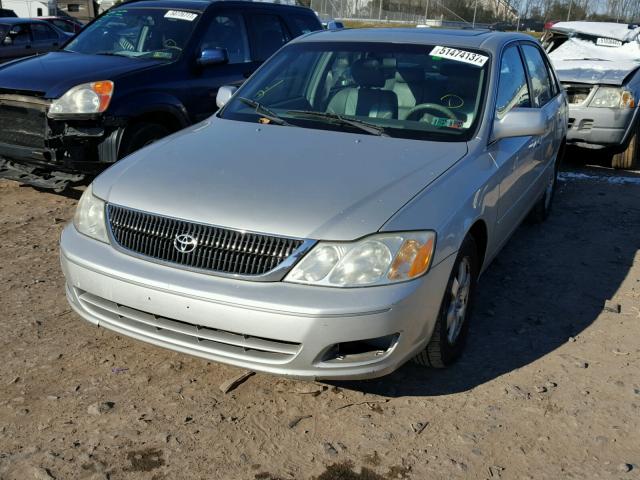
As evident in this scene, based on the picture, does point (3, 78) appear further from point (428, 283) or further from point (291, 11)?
point (428, 283)

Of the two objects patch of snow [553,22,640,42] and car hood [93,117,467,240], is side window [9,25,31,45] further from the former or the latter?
car hood [93,117,467,240]

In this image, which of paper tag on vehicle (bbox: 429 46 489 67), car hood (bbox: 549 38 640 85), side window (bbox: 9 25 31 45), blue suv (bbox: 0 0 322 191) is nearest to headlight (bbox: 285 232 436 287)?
paper tag on vehicle (bbox: 429 46 489 67)

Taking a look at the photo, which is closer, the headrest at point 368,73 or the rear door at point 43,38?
the headrest at point 368,73

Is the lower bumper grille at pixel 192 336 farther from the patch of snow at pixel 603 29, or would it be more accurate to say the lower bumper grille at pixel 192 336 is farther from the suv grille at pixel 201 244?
the patch of snow at pixel 603 29

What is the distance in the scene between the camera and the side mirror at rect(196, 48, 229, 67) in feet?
19.8

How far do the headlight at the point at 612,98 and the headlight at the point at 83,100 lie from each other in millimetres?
5352

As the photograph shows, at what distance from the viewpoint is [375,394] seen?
3223 millimetres

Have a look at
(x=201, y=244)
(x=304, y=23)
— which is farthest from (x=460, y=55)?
(x=304, y=23)

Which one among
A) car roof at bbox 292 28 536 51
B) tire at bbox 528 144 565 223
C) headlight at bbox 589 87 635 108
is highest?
car roof at bbox 292 28 536 51

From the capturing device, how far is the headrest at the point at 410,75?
4035mm

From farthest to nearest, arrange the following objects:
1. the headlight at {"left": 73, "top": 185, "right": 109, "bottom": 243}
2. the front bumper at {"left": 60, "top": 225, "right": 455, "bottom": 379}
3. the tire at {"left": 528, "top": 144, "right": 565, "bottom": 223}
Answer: the tire at {"left": 528, "top": 144, "right": 565, "bottom": 223} → the headlight at {"left": 73, "top": 185, "right": 109, "bottom": 243} → the front bumper at {"left": 60, "top": 225, "right": 455, "bottom": 379}

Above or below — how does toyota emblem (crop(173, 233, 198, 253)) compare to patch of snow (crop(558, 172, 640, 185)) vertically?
above

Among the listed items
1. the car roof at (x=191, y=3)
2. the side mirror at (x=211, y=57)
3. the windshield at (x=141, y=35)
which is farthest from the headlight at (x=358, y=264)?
the car roof at (x=191, y=3)

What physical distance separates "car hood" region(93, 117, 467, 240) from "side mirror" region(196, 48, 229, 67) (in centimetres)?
241
